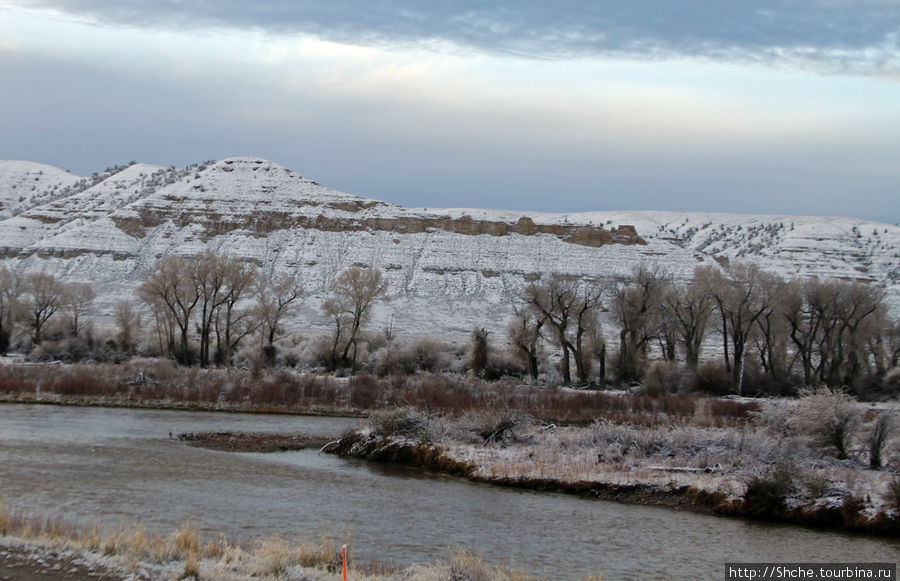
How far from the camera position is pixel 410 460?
86.2ft

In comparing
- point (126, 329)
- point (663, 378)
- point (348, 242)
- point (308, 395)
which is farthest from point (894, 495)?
point (348, 242)

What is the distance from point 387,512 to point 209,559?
678cm

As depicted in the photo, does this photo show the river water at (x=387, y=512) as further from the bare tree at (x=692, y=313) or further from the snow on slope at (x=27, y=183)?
the snow on slope at (x=27, y=183)

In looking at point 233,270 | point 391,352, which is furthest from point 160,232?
point 391,352

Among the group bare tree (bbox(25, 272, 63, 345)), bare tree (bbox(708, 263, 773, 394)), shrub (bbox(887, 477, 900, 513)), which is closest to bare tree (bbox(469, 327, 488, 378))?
bare tree (bbox(708, 263, 773, 394))

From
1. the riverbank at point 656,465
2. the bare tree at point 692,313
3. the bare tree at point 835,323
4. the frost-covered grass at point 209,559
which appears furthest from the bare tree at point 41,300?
the bare tree at point 835,323

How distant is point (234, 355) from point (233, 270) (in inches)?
278

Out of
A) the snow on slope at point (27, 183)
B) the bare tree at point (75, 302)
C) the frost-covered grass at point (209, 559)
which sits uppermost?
the snow on slope at point (27, 183)

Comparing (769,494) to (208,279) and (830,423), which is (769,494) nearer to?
(830,423)

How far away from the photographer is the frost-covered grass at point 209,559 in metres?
11.1

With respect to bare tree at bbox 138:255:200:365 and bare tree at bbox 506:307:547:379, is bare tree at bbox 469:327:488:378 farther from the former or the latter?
bare tree at bbox 138:255:200:365

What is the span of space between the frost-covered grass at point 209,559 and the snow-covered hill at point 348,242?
76.0 meters

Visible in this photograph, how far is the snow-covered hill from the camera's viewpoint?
105m

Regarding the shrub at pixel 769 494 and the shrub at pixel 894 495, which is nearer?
the shrub at pixel 894 495
